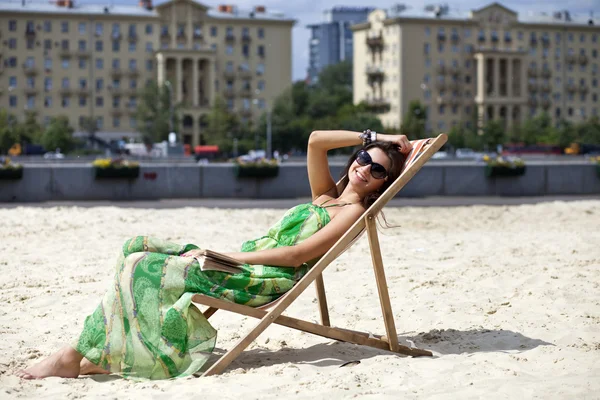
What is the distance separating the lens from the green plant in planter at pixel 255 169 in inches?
943

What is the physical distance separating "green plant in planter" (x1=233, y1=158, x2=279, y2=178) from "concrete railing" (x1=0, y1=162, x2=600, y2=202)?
0.43 feet

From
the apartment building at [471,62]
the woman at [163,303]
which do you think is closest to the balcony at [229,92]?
the apartment building at [471,62]

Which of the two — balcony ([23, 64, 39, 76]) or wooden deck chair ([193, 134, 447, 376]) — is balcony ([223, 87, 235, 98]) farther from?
wooden deck chair ([193, 134, 447, 376])

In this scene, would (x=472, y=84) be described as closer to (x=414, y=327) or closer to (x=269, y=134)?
(x=269, y=134)

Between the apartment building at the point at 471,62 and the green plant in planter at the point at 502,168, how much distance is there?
79.9 meters

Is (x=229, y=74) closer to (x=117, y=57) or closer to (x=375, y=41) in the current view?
(x=117, y=57)

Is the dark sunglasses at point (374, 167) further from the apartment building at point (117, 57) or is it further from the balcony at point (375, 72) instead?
the balcony at point (375, 72)

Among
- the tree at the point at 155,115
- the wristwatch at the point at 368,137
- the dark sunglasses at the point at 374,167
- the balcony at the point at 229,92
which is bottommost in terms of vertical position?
the dark sunglasses at the point at 374,167

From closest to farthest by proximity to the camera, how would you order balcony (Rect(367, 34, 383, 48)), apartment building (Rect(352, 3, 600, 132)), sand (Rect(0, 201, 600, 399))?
sand (Rect(0, 201, 600, 399)) → apartment building (Rect(352, 3, 600, 132)) → balcony (Rect(367, 34, 383, 48))

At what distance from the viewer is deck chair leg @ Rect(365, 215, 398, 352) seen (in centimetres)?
541

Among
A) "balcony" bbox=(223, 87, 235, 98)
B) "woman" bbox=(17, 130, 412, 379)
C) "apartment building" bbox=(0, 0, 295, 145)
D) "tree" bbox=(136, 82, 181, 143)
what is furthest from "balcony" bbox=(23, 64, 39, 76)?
"woman" bbox=(17, 130, 412, 379)

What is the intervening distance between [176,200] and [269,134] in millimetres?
60316

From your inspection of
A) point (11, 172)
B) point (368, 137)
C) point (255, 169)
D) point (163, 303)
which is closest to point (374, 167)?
point (368, 137)

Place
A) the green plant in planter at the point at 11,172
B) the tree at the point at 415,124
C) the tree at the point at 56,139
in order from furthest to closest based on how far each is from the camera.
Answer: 1. the tree at the point at 415,124
2. the tree at the point at 56,139
3. the green plant in planter at the point at 11,172
